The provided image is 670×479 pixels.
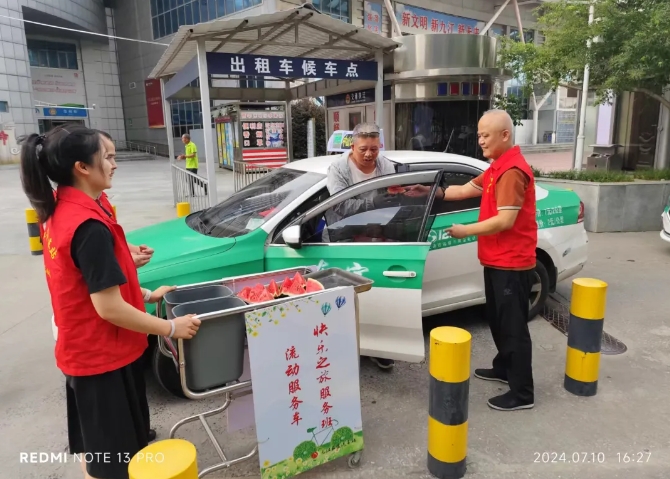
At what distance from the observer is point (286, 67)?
759 cm

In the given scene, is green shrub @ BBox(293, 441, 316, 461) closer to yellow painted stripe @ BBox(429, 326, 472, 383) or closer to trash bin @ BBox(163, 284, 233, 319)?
yellow painted stripe @ BBox(429, 326, 472, 383)

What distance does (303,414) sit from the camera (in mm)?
2457

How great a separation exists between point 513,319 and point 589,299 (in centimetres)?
58

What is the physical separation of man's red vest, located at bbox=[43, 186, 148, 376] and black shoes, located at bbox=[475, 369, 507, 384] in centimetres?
250

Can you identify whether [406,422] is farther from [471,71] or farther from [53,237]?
[471,71]

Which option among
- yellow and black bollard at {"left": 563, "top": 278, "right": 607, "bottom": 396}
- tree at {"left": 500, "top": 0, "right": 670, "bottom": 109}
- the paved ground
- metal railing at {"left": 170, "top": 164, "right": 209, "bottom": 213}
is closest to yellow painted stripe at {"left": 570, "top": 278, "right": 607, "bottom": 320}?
yellow and black bollard at {"left": 563, "top": 278, "right": 607, "bottom": 396}

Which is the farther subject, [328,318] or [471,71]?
[471,71]

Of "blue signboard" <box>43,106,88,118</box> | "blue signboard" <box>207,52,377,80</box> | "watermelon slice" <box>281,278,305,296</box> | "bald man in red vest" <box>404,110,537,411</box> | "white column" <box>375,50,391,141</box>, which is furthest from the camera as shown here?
"blue signboard" <box>43,106,88,118</box>

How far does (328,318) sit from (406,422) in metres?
1.12

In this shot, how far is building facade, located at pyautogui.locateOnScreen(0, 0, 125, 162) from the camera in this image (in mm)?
29578

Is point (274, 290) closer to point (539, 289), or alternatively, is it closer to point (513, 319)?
point (513, 319)

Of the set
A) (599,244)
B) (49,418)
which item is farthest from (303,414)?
(599,244)

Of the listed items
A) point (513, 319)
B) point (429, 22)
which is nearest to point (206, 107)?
point (513, 319)

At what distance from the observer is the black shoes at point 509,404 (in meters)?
3.19
